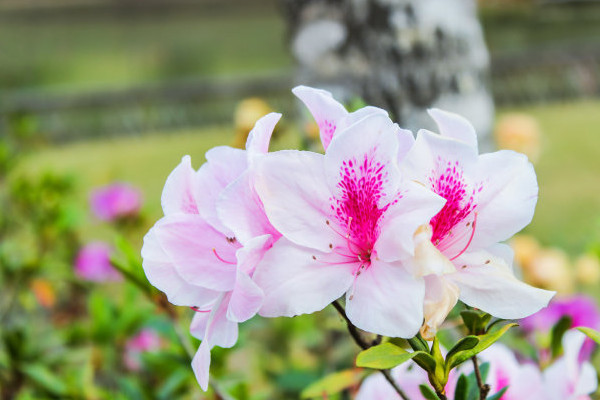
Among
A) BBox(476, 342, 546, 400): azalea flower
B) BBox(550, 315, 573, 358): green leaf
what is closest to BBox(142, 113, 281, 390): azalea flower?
BBox(476, 342, 546, 400): azalea flower

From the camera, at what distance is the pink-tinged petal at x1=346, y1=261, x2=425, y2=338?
35 cm

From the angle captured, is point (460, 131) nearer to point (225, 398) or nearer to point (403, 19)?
point (225, 398)

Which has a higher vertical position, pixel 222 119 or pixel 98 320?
pixel 98 320

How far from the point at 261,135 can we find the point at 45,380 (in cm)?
57

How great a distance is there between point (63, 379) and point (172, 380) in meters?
0.19

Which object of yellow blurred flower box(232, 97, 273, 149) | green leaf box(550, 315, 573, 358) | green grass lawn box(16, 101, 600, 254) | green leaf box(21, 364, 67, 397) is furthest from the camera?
green grass lawn box(16, 101, 600, 254)

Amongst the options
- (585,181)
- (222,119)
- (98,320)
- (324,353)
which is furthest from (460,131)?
(222,119)

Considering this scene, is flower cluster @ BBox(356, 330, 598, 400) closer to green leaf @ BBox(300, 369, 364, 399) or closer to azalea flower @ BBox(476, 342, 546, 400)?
azalea flower @ BBox(476, 342, 546, 400)

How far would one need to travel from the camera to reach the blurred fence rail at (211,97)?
175 inches

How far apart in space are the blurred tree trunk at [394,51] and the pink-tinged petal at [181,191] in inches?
30.8

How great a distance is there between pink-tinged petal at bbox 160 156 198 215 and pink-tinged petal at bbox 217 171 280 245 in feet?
0.17

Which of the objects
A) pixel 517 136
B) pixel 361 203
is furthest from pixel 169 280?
pixel 517 136

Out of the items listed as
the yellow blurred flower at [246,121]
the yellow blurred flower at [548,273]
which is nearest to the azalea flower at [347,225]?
the yellow blurred flower at [246,121]

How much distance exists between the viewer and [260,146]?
393 mm
